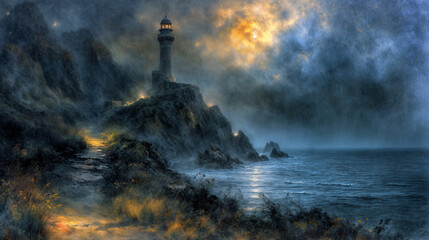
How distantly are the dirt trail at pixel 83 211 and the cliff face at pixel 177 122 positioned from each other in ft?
115

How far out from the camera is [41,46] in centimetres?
5131

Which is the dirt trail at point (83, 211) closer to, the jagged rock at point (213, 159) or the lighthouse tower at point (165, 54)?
the jagged rock at point (213, 159)

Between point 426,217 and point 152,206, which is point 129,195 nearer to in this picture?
point 152,206

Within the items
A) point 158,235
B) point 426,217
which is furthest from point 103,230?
point 426,217

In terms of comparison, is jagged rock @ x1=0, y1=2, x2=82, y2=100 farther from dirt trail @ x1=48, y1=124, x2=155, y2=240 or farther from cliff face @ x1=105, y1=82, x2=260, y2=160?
dirt trail @ x1=48, y1=124, x2=155, y2=240

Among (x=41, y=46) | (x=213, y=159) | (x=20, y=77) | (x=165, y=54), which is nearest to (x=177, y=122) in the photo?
(x=213, y=159)

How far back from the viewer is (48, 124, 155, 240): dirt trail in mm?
6676

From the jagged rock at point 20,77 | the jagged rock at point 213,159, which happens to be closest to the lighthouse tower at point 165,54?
the jagged rock at point 213,159

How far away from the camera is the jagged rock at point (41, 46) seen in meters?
50.3

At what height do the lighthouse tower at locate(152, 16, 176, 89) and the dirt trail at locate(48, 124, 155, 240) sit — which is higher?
the lighthouse tower at locate(152, 16, 176, 89)

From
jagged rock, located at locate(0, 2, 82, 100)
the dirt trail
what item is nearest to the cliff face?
jagged rock, located at locate(0, 2, 82, 100)

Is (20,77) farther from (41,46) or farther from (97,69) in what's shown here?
(97,69)

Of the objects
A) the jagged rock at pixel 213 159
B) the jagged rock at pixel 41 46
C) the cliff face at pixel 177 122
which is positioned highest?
the jagged rock at pixel 41 46

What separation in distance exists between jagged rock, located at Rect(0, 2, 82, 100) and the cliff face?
11380mm
